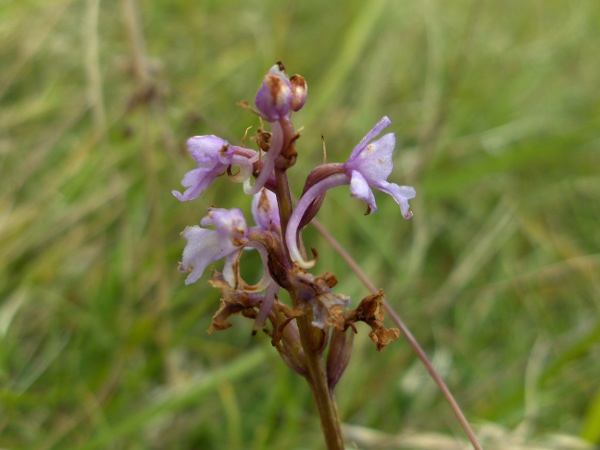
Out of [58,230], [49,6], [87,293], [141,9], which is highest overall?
[141,9]

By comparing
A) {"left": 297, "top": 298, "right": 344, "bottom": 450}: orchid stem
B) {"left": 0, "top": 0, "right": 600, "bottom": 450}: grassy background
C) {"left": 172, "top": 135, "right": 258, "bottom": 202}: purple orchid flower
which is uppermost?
{"left": 0, "top": 0, "right": 600, "bottom": 450}: grassy background

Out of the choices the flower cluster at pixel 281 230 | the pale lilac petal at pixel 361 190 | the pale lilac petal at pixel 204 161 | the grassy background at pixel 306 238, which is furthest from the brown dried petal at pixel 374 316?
the grassy background at pixel 306 238

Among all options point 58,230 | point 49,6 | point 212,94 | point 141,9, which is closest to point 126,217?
point 58,230

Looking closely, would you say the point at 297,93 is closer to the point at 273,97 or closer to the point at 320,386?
the point at 273,97

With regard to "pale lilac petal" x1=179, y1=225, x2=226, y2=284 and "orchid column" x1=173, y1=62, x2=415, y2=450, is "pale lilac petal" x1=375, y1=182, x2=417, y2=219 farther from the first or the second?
"pale lilac petal" x1=179, y1=225, x2=226, y2=284

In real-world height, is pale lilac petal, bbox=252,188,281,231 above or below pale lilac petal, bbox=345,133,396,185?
above

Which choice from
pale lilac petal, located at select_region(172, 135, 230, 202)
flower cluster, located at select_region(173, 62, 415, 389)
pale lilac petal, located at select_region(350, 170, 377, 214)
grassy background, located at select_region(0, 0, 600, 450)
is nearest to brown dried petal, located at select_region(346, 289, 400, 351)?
flower cluster, located at select_region(173, 62, 415, 389)

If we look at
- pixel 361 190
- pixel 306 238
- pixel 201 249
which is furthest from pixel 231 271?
pixel 306 238

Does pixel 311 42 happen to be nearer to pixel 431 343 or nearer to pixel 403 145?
pixel 403 145
